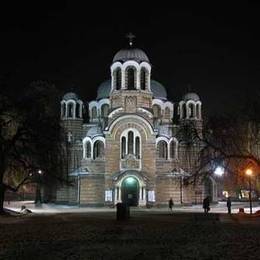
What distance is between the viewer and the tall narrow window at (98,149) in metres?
53.0

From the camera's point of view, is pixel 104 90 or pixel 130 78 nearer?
pixel 130 78

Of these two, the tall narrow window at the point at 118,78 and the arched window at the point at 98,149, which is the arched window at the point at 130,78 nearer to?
the tall narrow window at the point at 118,78

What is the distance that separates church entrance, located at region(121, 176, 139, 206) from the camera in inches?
1998

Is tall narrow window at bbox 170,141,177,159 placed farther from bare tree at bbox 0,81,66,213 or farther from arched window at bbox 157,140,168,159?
bare tree at bbox 0,81,66,213

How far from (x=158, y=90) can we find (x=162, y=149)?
1111 centimetres

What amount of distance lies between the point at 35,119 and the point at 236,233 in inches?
618

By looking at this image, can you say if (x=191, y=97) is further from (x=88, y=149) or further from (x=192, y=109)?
(x=88, y=149)

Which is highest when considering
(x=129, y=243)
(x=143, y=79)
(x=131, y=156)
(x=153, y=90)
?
(x=153, y=90)

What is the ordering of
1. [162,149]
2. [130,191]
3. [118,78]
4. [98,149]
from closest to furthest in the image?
[130,191]
[162,149]
[98,149]
[118,78]

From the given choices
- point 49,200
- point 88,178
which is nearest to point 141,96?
point 88,178

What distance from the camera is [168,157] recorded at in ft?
172


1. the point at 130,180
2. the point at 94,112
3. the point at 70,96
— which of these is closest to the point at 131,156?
the point at 130,180

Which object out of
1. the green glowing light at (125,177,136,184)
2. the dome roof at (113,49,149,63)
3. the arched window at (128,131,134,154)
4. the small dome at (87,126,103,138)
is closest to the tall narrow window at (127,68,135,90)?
the dome roof at (113,49,149,63)

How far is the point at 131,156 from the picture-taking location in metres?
51.3
